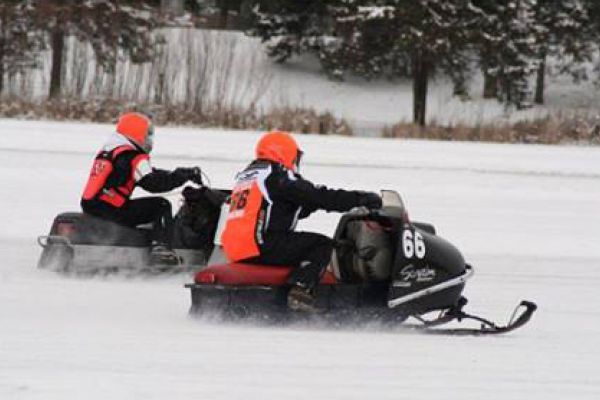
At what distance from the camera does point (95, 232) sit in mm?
10359

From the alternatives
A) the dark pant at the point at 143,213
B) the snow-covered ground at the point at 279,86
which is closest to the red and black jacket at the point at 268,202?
the dark pant at the point at 143,213

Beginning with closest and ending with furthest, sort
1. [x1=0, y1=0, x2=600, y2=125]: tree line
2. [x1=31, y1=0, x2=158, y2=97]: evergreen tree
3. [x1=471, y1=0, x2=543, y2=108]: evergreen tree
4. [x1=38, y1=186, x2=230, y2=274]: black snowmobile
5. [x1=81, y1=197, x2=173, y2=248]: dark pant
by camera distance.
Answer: [x1=38, y1=186, x2=230, y2=274]: black snowmobile → [x1=81, y1=197, x2=173, y2=248]: dark pant → [x1=31, y1=0, x2=158, y2=97]: evergreen tree → [x1=0, y1=0, x2=600, y2=125]: tree line → [x1=471, y1=0, x2=543, y2=108]: evergreen tree

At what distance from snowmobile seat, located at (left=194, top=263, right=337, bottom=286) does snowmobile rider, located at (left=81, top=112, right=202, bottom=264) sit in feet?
7.34

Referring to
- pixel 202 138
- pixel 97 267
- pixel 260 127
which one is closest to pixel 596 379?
pixel 97 267

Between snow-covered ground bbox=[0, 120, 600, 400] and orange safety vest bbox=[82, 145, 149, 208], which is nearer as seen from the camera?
snow-covered ground bbox=[0, 120, 600, 400]

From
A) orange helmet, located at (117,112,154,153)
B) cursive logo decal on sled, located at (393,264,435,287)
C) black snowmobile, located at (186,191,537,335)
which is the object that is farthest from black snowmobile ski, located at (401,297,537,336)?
orange helmet, located at (117,112,154,153)

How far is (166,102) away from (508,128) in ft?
22.5

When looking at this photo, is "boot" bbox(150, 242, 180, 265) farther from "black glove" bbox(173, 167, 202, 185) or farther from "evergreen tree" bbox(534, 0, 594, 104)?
"evergreen tree" bbox(534, 0, 594, 104)

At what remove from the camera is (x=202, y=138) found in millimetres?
20641

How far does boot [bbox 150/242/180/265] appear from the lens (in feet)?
34.0

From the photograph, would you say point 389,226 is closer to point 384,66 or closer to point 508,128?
point 508,128

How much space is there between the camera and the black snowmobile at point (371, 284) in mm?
8148

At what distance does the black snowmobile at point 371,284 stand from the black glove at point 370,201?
9 cm

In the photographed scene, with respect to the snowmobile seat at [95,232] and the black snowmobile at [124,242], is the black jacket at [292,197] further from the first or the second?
the snowmobile seat at [95,232]
